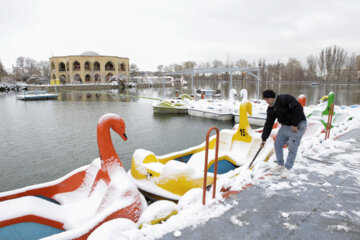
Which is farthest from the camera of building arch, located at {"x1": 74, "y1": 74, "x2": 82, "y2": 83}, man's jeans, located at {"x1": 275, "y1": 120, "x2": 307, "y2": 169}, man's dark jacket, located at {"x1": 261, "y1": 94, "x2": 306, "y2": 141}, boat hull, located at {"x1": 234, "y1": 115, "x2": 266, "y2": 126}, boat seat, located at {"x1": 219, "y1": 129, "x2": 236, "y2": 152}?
building arch, located at {"x1": 74, "y1": 74, "x2": 82, "y2": 83}

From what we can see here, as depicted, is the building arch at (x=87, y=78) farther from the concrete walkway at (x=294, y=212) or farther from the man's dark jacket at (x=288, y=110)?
the concrete walkway at (x=294, y=212)

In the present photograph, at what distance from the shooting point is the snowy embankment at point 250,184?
8.08ft

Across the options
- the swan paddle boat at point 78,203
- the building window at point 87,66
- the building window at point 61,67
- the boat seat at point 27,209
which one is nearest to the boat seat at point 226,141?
the swan paddle boat at point 78,203

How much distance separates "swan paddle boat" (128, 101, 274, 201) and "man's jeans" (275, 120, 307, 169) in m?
0.91

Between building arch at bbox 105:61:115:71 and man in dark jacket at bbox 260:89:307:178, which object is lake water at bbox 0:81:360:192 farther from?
building arch at bbox 105:61:115:71

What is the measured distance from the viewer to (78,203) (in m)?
4.07

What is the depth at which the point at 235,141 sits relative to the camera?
22.0ft

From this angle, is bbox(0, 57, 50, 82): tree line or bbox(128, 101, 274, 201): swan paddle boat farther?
bbox(0, 57, 50, 82): tree line

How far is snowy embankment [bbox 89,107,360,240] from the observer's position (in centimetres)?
246

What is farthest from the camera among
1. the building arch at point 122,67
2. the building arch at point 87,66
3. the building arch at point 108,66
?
the building arch at point 122,67

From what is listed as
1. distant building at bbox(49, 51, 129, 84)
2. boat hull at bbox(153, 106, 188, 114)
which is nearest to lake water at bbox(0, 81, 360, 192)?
Answer: boat hull at bbox(153, 106, 188, 114)

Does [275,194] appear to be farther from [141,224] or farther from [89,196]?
[89,196]

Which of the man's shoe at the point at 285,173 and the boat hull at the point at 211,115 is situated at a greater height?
the man's shoe at the point at 285,173

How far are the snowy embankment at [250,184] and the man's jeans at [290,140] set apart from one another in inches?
10.1
